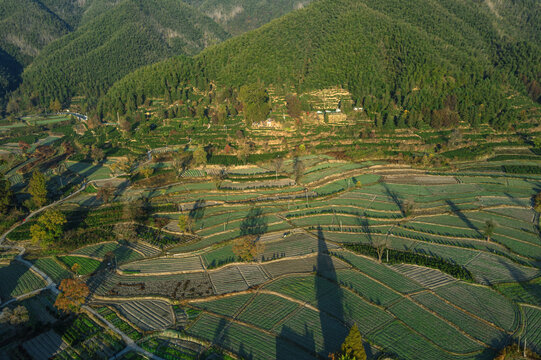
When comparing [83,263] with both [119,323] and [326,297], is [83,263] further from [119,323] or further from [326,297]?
[326,297]

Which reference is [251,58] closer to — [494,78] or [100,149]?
[100,149]

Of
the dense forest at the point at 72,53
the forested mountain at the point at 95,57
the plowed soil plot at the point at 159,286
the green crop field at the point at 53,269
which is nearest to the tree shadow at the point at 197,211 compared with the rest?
→ the plowed soil plot at the point at 159,286

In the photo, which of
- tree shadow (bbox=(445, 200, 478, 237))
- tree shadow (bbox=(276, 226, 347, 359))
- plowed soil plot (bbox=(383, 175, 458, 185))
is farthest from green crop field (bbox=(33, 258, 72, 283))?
tree shadow (bbox=(445, 200, 478, 237))

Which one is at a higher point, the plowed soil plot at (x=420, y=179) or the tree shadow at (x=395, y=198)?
the plowed soil plot at (x=420, y=179)

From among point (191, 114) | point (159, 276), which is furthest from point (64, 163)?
point (159, 276)

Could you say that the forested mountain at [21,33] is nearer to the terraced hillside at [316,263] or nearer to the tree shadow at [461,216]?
the terraced hillside at [316,263]

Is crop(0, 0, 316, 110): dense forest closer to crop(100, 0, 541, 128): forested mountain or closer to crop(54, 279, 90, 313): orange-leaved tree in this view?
crop(100, 0, 541, 128): forested mountain

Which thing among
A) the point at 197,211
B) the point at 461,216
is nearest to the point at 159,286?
the point at 197,211

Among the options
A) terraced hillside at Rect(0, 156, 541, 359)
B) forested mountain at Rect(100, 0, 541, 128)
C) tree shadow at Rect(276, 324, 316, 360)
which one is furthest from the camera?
forested mountain at Rect(100, 0, 541, 128)
